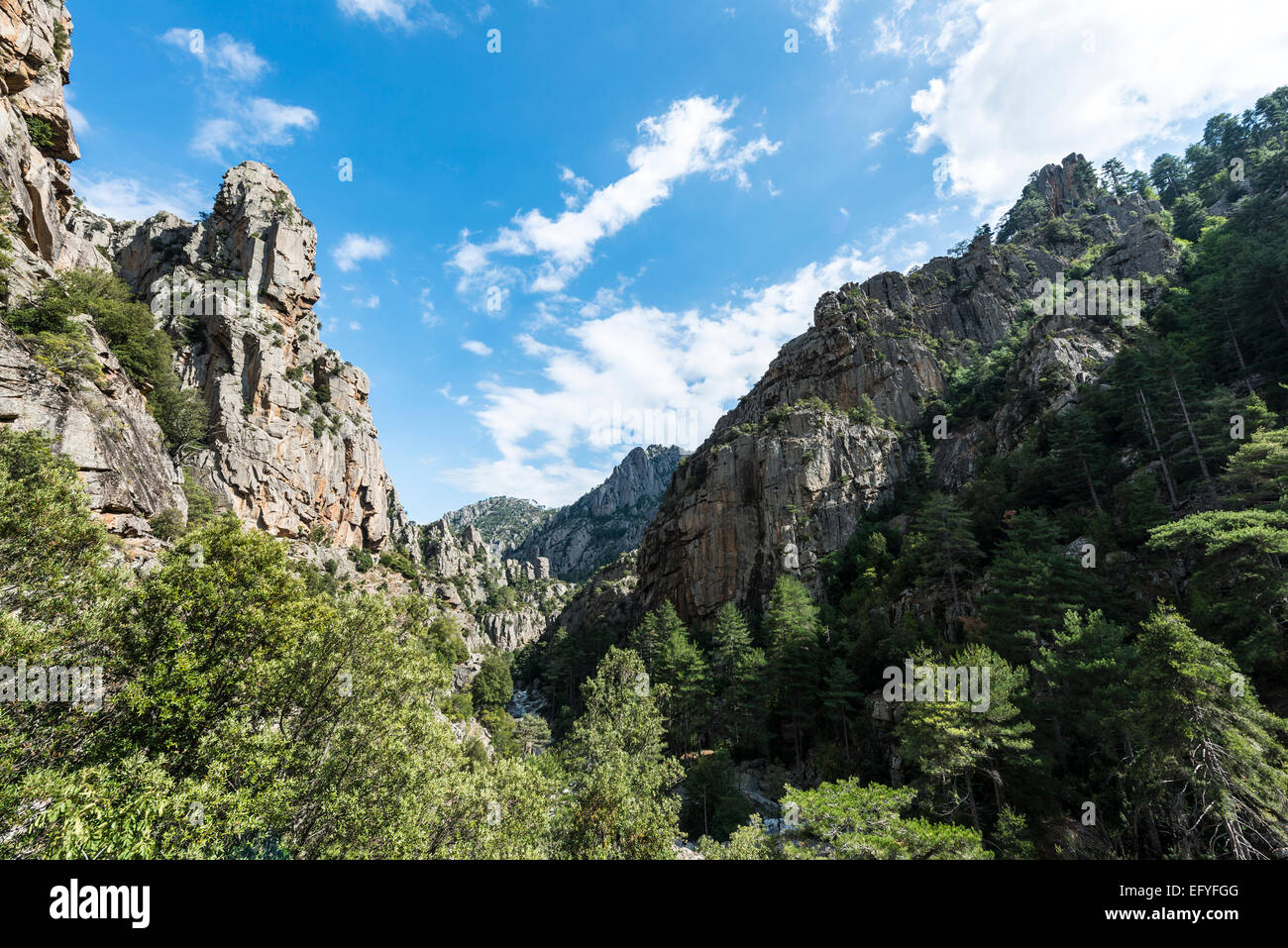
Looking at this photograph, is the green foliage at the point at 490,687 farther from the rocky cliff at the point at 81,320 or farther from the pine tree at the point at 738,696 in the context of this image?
the rocky cliff at the point at 81,320

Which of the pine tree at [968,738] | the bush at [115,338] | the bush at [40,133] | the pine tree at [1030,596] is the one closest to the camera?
the pine tree at [968,738]

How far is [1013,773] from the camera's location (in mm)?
19547

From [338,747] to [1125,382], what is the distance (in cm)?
5373

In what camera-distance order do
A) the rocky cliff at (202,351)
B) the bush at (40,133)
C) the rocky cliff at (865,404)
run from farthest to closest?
the rocky cliff at (865,404), the bush at (40,133), the rocky cliff at (202,351)

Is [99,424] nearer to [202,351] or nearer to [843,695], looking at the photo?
[202,351]

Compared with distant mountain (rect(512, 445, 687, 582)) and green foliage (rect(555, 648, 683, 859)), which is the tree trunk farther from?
distant mountain (rect(512, 445, 687, 582))

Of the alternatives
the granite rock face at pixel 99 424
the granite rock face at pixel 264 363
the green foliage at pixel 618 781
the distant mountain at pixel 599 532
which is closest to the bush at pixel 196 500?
the granite rock face at pixel 264 363

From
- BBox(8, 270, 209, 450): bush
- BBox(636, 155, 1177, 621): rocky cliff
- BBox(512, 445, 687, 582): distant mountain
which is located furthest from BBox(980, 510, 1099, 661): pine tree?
BBox(512, 445, 687, 582): distant mountain

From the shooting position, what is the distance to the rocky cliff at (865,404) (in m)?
53.2

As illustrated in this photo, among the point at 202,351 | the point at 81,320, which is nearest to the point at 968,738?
the point at 81,320

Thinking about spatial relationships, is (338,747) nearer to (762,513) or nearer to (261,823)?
(261,823)

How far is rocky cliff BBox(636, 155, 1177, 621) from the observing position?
53.2 m
